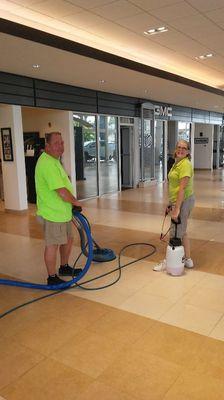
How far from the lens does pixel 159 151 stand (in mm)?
12055

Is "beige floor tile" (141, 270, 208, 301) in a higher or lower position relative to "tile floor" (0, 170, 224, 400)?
higher

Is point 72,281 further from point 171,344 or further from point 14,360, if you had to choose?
point 171,344

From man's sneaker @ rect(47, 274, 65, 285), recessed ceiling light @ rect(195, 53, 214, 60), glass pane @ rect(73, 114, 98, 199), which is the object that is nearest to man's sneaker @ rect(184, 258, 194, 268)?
man's sneaker @ rect(47, 274, 65, 285)

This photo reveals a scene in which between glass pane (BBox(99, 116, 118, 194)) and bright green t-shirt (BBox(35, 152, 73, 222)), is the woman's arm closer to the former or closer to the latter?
bright green t-shirt (BBox(35, 152, 73, 222))

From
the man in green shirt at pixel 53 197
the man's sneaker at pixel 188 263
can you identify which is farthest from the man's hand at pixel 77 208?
the man's sneaker at pixel 188 263

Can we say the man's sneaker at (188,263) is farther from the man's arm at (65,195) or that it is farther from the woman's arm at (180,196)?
the man's arm at (65,195)

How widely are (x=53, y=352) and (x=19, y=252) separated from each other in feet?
7.70

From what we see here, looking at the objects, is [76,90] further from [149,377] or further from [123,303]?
[149,377]

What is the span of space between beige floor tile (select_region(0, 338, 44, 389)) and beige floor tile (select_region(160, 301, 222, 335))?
3.30ft

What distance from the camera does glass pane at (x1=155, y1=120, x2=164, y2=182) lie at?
11703 millimetres

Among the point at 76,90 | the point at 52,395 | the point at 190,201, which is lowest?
the point at 52,395

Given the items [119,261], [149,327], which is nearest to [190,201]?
[119,261]

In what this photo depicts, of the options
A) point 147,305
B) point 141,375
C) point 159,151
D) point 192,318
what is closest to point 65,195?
point 147,305

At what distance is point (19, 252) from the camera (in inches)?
179
